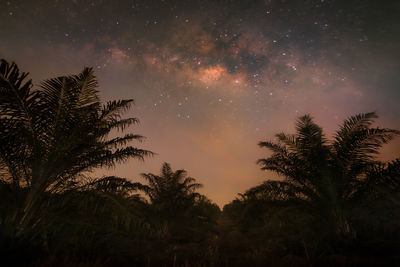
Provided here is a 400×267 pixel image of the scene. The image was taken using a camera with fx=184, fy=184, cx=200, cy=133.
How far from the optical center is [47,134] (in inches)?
184

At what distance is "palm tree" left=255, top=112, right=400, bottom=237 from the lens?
5887 mm

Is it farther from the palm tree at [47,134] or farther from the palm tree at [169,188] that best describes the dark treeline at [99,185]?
the palm tree at [169,188]

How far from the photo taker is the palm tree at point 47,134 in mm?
4121

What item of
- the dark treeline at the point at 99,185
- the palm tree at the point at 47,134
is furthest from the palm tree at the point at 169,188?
the palm tree at the point at 47,134

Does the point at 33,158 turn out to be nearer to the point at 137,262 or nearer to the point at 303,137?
the point at 137,262

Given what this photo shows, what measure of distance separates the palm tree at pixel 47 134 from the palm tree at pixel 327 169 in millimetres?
5816

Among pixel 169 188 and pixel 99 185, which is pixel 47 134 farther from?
pixel 169 188

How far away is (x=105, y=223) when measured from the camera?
16.5 ft

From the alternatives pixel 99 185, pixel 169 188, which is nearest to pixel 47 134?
pixel 99 185

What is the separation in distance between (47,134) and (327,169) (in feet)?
27.1

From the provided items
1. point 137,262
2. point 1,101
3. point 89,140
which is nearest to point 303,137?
point 137,262

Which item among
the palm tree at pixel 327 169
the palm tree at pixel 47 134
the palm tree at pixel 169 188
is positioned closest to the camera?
the palm tree at pixel 47 134

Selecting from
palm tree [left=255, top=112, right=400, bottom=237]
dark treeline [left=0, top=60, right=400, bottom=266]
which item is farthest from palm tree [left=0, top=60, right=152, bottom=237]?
palm tree [left=255, top=112, right=400, bottom=237]

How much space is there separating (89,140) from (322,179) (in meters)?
7.30
